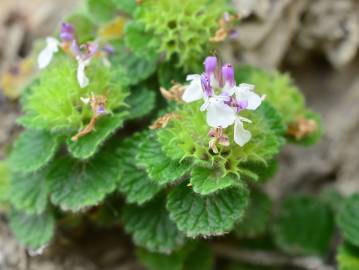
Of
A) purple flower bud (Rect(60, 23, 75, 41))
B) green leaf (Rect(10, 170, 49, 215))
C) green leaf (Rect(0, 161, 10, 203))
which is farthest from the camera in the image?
green leaf (Rect(0, 161, 10, 203))

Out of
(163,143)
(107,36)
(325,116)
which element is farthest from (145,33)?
(325,116)

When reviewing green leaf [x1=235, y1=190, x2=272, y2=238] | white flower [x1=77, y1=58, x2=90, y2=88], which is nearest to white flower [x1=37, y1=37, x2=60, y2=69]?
white flower [x1=77, y1=58, x2=90, y2=88]

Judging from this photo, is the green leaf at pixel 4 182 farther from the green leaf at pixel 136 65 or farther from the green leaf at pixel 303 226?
the green leaf at pixel 303 226

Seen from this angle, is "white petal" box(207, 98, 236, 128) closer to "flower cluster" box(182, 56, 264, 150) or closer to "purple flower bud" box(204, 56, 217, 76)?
"flower cluster" box(182, 56, 264, 150)

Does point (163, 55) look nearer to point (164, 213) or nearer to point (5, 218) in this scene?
point (164, 213)

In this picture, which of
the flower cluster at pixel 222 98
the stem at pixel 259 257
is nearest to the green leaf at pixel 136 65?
the flower cluster at pixel 222 98

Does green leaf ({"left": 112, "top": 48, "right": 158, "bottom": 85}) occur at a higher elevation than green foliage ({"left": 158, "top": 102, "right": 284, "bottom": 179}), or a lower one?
higher

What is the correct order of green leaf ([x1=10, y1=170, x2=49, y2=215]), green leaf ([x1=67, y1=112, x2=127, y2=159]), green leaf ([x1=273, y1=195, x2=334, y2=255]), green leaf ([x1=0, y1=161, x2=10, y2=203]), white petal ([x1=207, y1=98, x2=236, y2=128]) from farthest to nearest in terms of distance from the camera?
green leaf ([x1=273, y1=195, x2=334, y2=255]) < green leaf ([x1=0, y1=161, x2=10, y2=203]) < green leaf ([x1=10, y1=170, x2=49, y2=215]) < green leaf ([x1=67, y1=112, x2=127, y2=159]) < white petal ([x1=207, y1=98, x2=236, y2=128])
